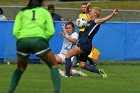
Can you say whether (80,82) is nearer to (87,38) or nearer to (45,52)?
(87,38)

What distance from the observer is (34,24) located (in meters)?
10.7

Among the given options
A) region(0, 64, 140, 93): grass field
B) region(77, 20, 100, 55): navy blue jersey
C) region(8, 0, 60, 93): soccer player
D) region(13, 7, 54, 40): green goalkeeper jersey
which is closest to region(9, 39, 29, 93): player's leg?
region(8, 0, 60, 93): soccer player

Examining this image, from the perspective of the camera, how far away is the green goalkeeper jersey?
10.7 metres

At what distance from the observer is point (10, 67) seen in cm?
1869

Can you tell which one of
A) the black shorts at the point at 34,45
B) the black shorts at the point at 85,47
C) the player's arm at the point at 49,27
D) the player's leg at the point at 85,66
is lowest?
the player's leg at the point at 85,66

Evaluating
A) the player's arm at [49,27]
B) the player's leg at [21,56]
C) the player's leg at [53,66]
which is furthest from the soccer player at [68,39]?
the player's arm at [49,27]

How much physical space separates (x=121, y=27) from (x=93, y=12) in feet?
19.9

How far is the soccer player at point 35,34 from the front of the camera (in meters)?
10.7

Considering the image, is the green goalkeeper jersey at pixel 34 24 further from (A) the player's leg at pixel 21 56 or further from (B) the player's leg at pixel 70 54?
(B) the player's leg at pixel 70 54

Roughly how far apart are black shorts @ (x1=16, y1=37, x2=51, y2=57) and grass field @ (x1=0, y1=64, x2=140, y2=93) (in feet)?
5.56

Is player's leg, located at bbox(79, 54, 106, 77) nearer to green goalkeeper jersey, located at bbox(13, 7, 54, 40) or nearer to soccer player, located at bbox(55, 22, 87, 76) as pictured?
soccer player, located at bbox(55, 22, 87, 76)

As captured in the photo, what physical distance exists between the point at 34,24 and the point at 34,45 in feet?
1.21

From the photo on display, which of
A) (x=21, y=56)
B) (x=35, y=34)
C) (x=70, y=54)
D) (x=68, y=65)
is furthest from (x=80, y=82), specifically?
(x=35, y=34)

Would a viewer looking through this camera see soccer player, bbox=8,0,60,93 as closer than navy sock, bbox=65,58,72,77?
Yes
